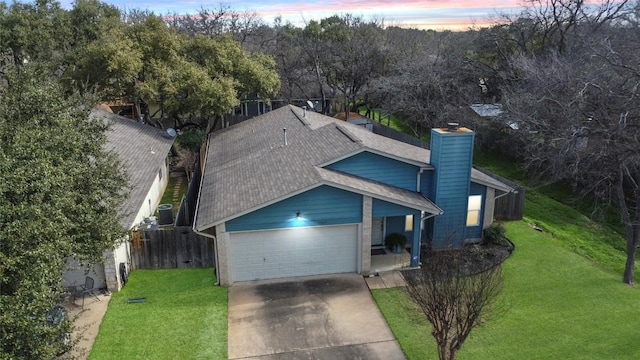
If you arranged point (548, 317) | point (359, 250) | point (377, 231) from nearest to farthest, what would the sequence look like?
point (548, 317) < point (359, 250) < point (377, 231)

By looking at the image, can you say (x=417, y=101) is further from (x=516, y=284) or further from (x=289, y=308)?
(x=289, y=308)

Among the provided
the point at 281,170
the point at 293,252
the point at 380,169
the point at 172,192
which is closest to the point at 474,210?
the point at 380,169

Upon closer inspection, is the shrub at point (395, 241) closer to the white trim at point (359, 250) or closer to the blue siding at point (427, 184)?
the blue siding at point (427, 184)

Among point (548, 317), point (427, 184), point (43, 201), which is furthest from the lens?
point (427, 184)

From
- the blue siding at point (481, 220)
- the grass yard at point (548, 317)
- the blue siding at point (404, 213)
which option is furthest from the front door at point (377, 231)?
the blue siding at point (481, 220)

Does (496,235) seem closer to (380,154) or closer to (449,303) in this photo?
(380,154)

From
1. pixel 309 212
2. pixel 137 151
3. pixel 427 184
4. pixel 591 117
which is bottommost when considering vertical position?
pixel 309 212

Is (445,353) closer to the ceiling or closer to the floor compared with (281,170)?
closer to the floor

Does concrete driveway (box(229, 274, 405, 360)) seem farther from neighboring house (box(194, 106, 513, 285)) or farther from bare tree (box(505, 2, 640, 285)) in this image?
bare tree (box(505, 2, 640, 285))
